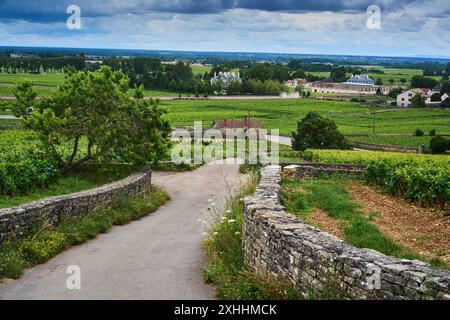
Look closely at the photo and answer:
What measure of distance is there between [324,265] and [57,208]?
857 centimetres

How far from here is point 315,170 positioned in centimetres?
2305

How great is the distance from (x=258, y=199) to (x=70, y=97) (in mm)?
12640

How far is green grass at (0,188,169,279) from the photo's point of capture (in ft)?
37.5

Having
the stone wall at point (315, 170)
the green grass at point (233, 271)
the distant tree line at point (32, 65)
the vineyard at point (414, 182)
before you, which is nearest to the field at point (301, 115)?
the stone wall at point (315, 170)

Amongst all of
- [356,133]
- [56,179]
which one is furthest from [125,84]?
[356,133]

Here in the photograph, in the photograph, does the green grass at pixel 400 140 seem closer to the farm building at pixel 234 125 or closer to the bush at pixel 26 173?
the farm building at pixel 234 125

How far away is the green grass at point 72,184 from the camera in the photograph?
60.3ft

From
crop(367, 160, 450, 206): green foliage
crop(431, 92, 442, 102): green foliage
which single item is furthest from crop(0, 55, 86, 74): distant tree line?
crop(367, 160, 450, 206): green foliage

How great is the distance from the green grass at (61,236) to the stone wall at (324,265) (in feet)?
14.1

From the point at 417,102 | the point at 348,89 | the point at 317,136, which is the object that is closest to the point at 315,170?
the point at 317,136

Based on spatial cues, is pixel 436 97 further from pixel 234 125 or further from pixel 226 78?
pixel 234 125

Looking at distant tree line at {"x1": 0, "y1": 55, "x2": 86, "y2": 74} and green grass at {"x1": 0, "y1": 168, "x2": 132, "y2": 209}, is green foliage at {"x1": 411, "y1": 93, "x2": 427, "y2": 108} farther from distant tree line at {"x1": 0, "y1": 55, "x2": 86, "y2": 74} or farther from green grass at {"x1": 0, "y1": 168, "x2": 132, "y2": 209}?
green grass at {"x1": 0, "y1": 168, "x2": 132, "y2": 209}
